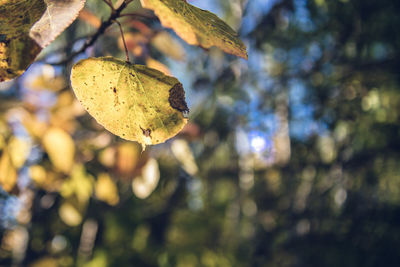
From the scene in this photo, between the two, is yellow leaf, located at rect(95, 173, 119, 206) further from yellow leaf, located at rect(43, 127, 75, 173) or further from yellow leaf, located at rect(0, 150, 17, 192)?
yellow leaf, located at rect(0, 150, 17, 192)

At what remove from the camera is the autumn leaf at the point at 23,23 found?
0.85 ft

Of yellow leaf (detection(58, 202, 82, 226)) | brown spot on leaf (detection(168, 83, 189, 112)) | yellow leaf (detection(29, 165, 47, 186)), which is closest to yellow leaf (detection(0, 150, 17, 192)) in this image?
yellow leaf (detection(29, 165, 47, 186))

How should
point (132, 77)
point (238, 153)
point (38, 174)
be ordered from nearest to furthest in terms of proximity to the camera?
point (132, 77) < point (38, 174) < point (238, 153)

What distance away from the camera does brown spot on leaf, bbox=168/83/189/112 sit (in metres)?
0.36

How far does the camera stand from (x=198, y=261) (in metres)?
1.88

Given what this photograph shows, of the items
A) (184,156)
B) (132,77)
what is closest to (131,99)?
(132,77)

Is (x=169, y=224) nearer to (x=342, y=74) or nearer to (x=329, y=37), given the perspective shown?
(x=342, y=74)

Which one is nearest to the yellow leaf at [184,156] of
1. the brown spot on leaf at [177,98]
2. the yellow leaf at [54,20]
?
the brown spot on leaf at [177,98]

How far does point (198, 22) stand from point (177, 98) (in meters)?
0.10

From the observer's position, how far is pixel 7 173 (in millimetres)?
702

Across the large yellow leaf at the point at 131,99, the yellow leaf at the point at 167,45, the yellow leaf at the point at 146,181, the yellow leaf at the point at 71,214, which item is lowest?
the yellow leaf at the point at 71,214

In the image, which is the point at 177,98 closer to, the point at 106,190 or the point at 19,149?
the point at 19,149

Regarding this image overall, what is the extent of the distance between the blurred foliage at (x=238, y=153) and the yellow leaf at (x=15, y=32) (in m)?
0.38

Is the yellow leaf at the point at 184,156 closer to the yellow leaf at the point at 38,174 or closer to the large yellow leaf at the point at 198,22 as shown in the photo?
the yellow leaf at the point at 38,174
